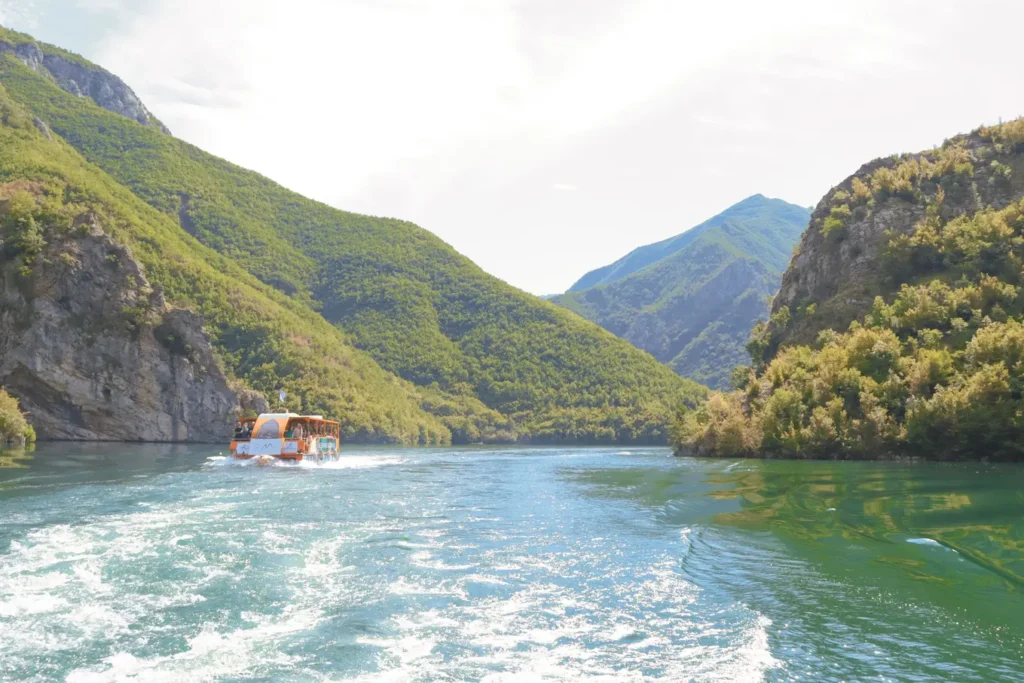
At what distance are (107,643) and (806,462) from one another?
4103cm

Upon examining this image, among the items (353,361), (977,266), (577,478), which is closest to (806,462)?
(577,478)

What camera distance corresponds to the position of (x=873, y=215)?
232 feet

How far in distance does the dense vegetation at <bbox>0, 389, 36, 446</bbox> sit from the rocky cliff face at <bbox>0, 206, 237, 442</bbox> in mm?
30163

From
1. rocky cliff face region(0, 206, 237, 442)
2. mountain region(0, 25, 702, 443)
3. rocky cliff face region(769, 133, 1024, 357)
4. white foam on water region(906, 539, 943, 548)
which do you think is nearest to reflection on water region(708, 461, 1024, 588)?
white foam on water region(906, 539, 943, 548)

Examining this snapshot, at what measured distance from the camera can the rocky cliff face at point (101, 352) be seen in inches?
3664

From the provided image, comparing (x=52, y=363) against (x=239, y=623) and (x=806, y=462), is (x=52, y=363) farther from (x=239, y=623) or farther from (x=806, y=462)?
(x=239, y=623)

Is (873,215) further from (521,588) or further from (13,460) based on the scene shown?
(13,460)

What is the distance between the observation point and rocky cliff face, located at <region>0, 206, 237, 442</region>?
305 feet

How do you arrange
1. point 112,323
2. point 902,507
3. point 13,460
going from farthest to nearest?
point 112,323, point 13,460, point 902,507

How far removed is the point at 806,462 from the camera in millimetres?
44469

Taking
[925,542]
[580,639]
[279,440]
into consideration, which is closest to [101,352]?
[279,440]

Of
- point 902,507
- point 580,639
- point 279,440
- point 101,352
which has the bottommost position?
point 580,639

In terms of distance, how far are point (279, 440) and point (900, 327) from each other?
149 ft

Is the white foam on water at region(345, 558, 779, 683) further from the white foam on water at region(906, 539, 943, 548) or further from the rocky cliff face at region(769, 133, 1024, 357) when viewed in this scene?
the rocky cliff face at region(769, 133, 1024, 357)
